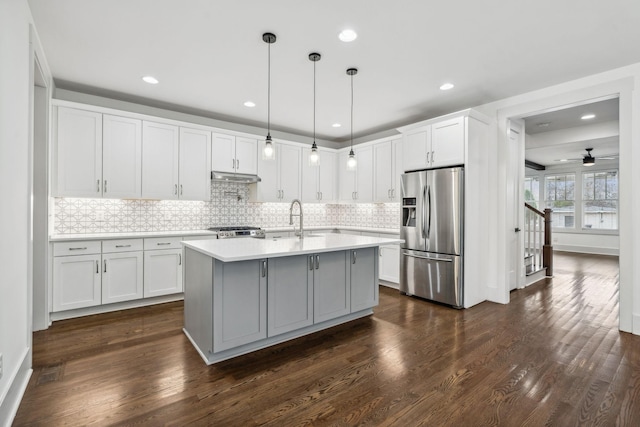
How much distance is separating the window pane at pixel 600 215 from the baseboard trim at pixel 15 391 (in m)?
12.1

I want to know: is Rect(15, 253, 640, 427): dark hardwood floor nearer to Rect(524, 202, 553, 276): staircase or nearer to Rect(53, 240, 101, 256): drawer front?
Rect(53, 240, 101, 256): drawer front

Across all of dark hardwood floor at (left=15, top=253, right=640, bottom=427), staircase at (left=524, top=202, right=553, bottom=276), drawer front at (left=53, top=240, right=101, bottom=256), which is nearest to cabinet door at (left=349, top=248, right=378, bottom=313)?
dark hardwood floor at (left=15, top=253, right=640, bottom=427)

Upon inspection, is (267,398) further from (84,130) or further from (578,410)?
(84,130)

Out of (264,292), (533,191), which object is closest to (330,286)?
(264,292)

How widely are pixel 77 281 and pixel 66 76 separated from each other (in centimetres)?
233

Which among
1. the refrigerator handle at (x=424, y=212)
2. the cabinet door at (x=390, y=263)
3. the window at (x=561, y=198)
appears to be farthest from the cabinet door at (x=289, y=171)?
the window at (x=561, y=198)

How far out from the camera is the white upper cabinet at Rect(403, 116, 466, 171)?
4.02 metres

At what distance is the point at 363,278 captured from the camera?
350 cm

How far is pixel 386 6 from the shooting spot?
7.57 ft

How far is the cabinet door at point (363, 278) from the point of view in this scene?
134 inches

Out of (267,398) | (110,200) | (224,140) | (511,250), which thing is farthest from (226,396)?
(511,250)

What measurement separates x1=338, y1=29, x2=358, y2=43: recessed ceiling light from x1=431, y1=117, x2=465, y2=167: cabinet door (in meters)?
2.00

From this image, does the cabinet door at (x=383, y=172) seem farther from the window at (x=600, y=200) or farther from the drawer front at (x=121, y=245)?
the window at (x=600, y=200)

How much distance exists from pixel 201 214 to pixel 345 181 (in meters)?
2.75
